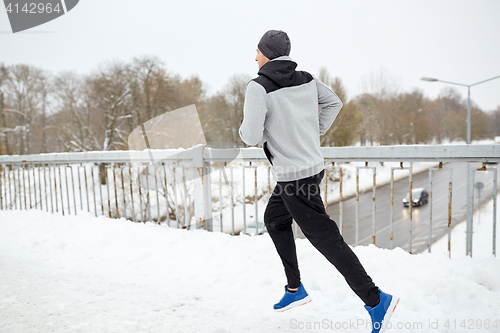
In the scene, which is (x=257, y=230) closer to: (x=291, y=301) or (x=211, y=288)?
(x=211, y=288)

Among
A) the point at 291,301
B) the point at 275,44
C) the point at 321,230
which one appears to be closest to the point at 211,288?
the point at 291,301

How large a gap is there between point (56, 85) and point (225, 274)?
4018cm

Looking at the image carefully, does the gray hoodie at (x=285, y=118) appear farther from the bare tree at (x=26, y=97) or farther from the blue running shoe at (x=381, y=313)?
the bare tree at (x=26, y=97)

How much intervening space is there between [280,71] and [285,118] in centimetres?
30

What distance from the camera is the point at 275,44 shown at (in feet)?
6.93

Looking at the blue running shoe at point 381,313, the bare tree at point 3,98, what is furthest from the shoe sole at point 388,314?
the bare tree at point 3,98

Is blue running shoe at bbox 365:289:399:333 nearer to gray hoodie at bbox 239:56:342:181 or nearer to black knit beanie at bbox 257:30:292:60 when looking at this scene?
gray hoodie at bbox 239:56:342:181

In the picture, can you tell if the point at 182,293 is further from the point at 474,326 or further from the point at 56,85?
the point at 56,85

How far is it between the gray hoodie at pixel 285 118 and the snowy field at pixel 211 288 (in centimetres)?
116

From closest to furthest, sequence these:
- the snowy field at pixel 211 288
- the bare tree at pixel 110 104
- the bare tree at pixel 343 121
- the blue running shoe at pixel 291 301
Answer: the snowy field at pixel 211 288, the blue running shoe at pixel 291 301, the bare tree at pixel 110 104, the bare tree at pixel 343 121

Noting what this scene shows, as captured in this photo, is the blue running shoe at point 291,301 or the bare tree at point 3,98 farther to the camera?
the bare tree at point 3,98

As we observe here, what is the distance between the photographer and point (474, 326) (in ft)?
6.91

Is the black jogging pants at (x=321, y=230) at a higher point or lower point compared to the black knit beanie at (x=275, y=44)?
lower

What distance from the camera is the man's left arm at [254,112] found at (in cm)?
198
